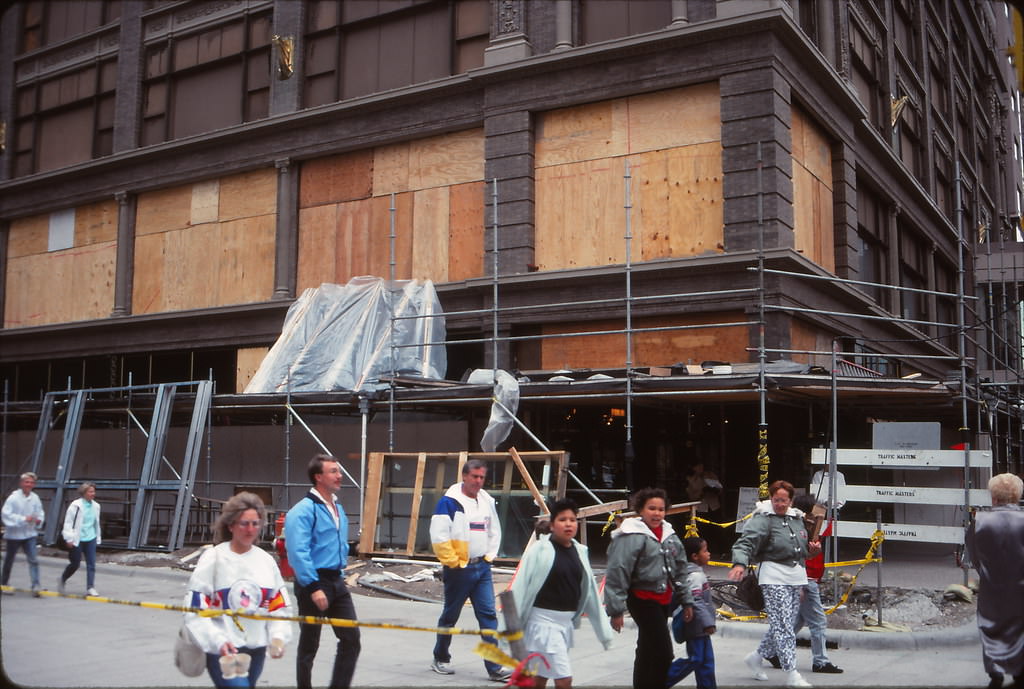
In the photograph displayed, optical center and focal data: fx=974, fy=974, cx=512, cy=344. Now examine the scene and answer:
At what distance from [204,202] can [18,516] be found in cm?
1174

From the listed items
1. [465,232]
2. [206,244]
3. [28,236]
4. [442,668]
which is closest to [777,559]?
[442,668]

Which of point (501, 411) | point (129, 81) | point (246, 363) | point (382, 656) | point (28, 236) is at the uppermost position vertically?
point (129, 81)

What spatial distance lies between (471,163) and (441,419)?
520 cm

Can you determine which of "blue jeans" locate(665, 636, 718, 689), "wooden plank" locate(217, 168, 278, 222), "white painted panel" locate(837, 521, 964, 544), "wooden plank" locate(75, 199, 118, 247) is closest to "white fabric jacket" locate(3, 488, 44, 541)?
"blue jeans" locate(665, 636, 718, 689)

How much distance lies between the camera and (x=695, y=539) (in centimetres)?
823

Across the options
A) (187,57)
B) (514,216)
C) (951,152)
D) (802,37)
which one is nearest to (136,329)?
(187,57)

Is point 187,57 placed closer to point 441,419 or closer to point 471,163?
point 471,163

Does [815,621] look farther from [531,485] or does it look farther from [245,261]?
[245,261]

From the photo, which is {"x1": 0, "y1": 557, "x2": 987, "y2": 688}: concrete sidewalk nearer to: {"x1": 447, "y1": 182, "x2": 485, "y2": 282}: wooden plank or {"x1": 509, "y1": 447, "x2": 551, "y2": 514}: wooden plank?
{"x1": 509, "y1": 447, "x2": 551, "y2": 514}: wooden plank

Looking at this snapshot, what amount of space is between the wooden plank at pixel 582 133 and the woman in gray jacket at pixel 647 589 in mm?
11936

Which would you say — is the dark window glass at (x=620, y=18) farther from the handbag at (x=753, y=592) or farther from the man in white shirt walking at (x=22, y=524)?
the man in white shirt walking at (x=22, y=524)

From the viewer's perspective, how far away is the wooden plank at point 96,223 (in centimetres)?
2519

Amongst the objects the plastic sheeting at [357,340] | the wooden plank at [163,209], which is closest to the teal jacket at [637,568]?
the plastic sheeting at [357,340]

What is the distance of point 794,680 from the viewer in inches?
319
